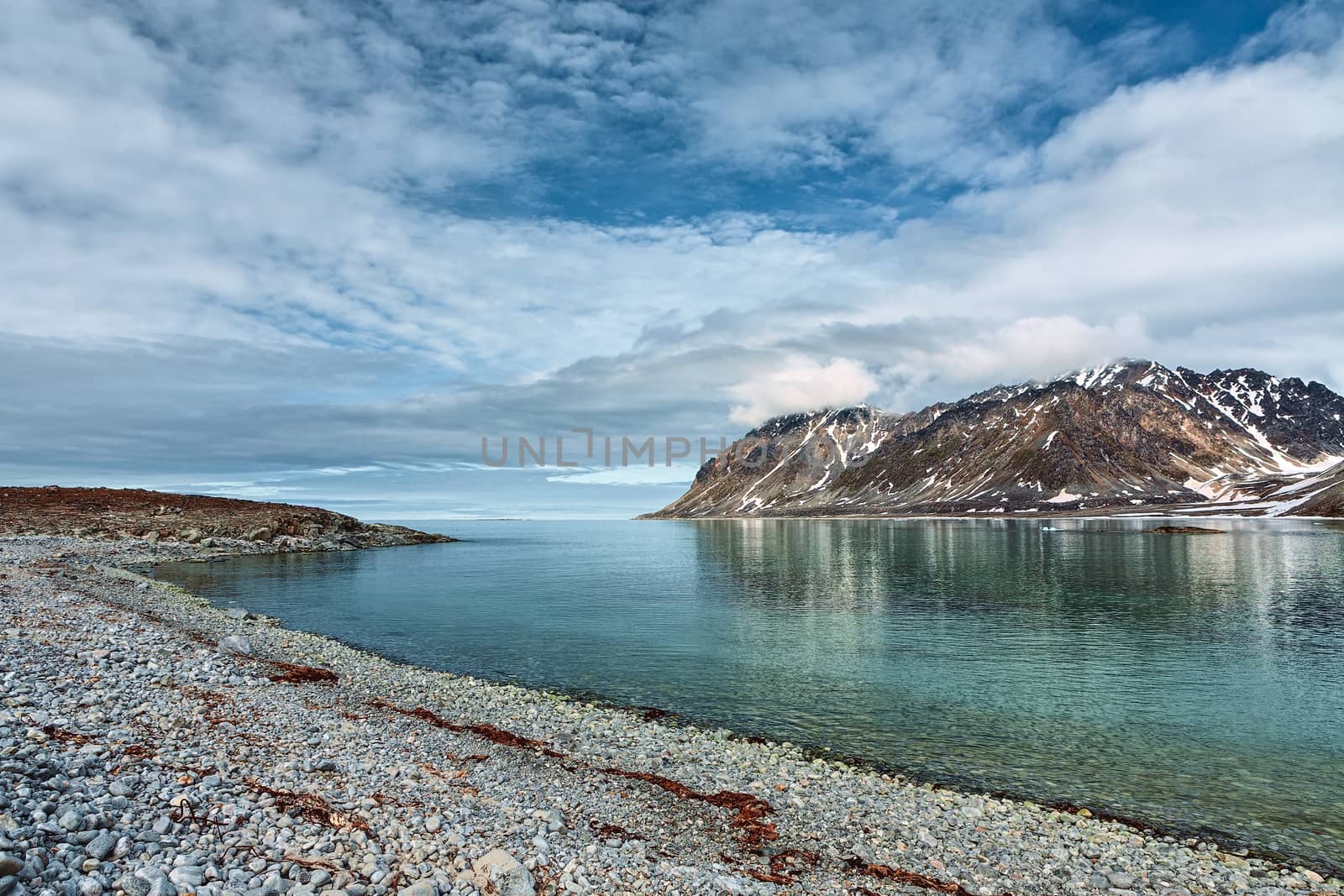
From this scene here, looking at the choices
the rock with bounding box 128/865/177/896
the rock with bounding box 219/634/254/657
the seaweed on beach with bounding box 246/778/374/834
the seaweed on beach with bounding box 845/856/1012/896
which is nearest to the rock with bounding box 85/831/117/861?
the rock with bounding box 128/865/177/896

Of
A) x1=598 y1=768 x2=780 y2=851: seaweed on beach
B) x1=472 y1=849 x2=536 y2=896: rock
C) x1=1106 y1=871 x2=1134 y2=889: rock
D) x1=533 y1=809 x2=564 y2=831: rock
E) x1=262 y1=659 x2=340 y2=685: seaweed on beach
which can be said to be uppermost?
x1=472 y1=849 x2=536 y2=896: rock

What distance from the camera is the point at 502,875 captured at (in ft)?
43.8

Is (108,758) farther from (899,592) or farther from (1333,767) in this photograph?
(899,592)

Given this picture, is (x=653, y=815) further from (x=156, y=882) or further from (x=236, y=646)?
(x=236, y=646)

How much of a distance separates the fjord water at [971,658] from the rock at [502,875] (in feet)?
48.2

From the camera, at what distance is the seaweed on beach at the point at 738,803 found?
17.8m

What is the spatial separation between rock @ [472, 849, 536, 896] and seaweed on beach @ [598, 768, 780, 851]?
20.2 ft

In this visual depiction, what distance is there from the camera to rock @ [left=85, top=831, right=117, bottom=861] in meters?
11.3

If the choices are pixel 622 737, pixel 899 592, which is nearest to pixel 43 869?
pixel 622 737

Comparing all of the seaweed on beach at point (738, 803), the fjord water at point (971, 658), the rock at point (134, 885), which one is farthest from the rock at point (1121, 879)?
the rock at point (134, 885)

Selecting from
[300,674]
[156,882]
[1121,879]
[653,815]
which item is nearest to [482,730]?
[653,815]

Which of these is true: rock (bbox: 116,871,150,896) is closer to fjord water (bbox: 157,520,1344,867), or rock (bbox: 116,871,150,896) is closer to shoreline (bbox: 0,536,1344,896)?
shoreline (bbox: 0,536,1344,896)

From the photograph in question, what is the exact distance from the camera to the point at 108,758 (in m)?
15.9

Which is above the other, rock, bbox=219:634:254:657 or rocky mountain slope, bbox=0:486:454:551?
rocky mountain slope, bbox=0:486:454:551
